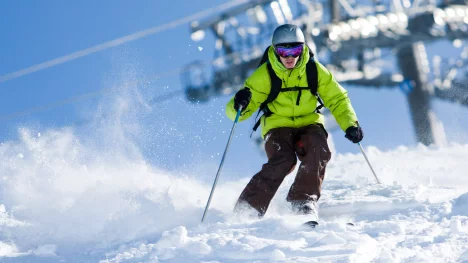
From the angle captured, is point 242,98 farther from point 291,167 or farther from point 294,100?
point 291,167

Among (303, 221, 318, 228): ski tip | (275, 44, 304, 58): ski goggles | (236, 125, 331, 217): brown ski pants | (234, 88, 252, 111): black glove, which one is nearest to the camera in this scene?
(303, 221, 318, 228): ski tip

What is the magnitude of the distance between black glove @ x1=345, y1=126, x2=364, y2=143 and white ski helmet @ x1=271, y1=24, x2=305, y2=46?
35.6 inches

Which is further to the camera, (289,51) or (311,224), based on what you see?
(289,51)

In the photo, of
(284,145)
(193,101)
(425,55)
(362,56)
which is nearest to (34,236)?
(284,145)

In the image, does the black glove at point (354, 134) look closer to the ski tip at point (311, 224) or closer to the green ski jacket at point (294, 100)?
the green ski jacket at point (294, 100)

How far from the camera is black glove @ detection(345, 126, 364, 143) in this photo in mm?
5762

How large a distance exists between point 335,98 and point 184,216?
1773 mm

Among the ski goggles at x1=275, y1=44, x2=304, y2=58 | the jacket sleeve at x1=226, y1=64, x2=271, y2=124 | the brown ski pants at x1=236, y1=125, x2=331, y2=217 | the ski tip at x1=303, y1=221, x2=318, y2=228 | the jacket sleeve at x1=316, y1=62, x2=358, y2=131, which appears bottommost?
the ski tip at x1=303, y1=221, x2=318, y2=228

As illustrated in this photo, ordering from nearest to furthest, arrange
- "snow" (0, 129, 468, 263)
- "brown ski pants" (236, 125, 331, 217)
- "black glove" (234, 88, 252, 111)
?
"snow" (0, 129, 468, 263) → "brown ski pants" (236, 125, 331, 217) → "black glove" (234, 88, 252, 111)

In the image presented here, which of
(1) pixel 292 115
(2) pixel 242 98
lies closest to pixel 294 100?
(1) pixel 292 115

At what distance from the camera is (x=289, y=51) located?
5.50 m

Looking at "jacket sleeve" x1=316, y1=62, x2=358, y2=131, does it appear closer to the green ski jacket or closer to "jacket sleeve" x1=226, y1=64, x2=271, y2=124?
the green ski jacket

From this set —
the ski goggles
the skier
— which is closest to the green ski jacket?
the skier

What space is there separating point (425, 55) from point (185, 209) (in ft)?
74.9
